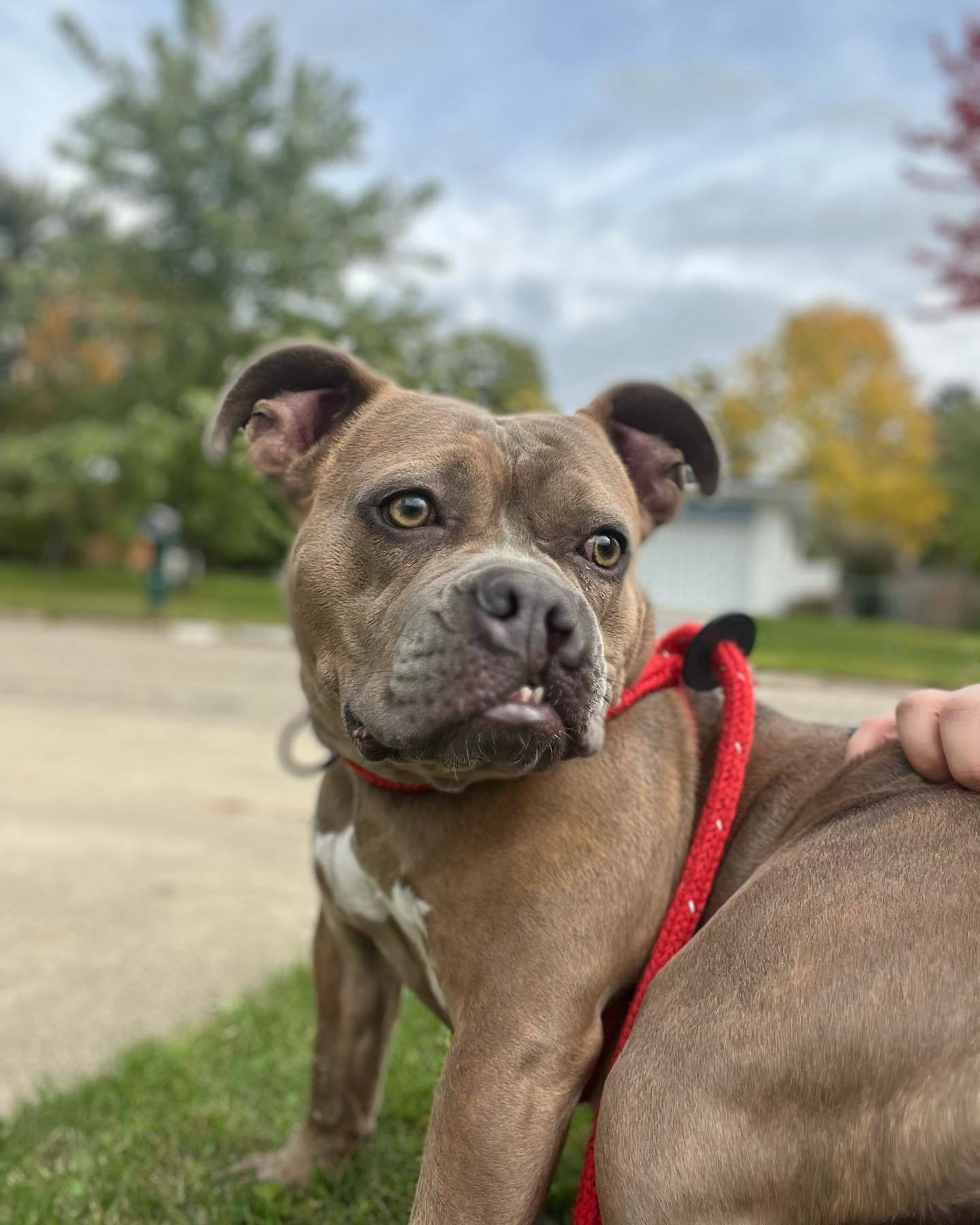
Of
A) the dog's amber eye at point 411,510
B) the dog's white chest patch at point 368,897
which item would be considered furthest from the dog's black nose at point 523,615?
the dog's white chest patch at point 368,897

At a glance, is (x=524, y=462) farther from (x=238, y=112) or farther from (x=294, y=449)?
(x=238, y=112)

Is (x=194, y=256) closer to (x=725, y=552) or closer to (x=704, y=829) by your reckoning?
(x=725, y=552)

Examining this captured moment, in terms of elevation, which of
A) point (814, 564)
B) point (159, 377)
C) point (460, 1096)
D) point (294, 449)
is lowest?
point (814, 564)

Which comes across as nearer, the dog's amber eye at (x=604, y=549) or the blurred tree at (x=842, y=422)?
the dog's amber eye at (x=604, y=549)

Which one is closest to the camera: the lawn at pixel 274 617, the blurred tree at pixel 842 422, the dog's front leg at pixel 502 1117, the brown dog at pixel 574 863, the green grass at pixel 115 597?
the brown dog at pixel 574 863

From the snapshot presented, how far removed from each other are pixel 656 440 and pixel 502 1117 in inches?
66.0

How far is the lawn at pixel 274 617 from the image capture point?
13.5 meters

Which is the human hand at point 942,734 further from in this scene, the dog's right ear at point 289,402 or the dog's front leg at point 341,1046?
the dog's right ear at point 289,402

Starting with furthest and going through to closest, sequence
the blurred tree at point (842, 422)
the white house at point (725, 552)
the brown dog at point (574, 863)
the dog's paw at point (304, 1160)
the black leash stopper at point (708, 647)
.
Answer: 1. the blurred tree at point (842, 422)
2. the white house at point (725, 552)
3. the dog's paw at point (304, 1160)
4. the black leash stopper at point (708, 647)
5. the brown dog at point (574, 863)

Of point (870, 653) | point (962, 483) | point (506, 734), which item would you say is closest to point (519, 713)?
point (506, 734)

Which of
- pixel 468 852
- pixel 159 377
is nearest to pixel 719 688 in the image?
pixel 468 852

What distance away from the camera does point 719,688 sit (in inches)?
111

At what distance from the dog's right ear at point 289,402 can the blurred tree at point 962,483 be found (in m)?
37.0

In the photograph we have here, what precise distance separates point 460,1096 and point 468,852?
0.44m
